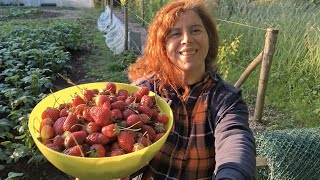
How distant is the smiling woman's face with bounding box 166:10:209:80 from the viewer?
5.27 ft

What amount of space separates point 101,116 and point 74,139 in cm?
12

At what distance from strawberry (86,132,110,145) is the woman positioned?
489 mm

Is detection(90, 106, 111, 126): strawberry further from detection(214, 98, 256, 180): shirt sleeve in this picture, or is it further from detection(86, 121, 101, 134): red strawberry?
detection(214, 98, 256, 180): shirt sleeve

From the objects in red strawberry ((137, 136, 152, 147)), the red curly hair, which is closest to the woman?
the red curly hair

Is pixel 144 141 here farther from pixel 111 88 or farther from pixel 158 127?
pixel 111 88

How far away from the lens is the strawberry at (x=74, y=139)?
3.86ft

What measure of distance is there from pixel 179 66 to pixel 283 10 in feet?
14.1

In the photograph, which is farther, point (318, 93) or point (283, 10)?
point (283, 10)

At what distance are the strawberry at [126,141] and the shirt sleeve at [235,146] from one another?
0.97ft

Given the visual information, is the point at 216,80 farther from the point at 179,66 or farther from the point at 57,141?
the point at 57,141

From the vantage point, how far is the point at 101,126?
125 cm

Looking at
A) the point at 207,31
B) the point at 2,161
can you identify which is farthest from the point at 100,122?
the point at 2,161

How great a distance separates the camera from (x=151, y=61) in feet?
5.99

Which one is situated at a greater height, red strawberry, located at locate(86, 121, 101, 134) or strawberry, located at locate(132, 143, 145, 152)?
red strawberry, located at locate(86, 121, 101, 134)
